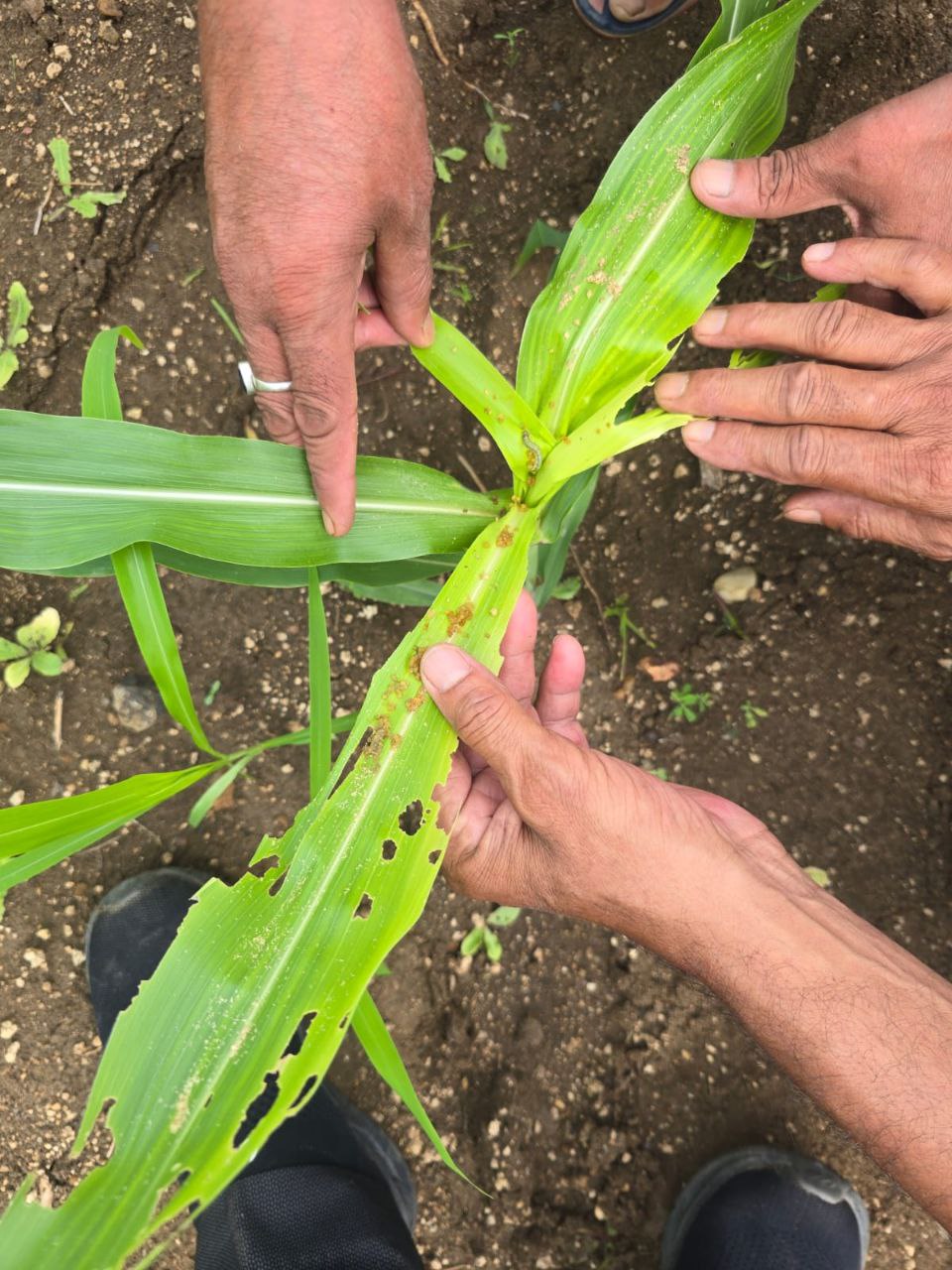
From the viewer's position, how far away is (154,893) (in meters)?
1.56

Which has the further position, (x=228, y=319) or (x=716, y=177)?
(x=228, y=319)

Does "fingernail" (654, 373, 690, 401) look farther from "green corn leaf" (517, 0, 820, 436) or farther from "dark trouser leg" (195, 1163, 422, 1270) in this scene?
"dark trouser leg" (195, 1163, 422, 1270)

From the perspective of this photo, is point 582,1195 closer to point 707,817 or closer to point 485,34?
point 707,817

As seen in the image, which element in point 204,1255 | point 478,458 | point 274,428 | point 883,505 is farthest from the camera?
point 478,458

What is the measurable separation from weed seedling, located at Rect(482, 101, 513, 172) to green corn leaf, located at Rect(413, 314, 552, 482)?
0.65 metres

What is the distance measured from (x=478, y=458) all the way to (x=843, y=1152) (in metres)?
1.53

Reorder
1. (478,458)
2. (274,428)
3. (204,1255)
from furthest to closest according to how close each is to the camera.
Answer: (478,458) < (204,1255) < (274,428)

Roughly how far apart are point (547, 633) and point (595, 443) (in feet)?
1.83

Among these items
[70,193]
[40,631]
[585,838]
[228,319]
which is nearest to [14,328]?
[70,193]

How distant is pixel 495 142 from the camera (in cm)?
152

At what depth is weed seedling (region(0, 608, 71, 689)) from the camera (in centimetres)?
149

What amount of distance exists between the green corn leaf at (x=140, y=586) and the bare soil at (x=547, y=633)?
1.57 feet

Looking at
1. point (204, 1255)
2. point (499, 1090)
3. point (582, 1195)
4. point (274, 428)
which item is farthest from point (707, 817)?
point (204, 1255)

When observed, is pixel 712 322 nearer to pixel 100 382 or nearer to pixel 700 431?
pixel 700 431
